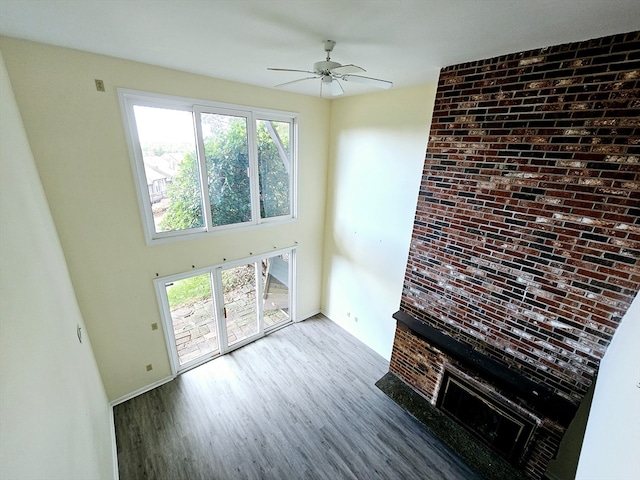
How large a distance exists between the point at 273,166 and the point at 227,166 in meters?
0.81

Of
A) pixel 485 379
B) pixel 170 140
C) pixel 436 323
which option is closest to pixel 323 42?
pixel 170 140

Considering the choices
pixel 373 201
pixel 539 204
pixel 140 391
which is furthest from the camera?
pixel 373 201

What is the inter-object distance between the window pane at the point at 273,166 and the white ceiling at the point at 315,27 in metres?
1.50

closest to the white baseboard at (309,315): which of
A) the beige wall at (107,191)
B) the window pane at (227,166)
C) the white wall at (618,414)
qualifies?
the beige wall at (107,191)

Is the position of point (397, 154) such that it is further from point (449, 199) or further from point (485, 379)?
point (485, 379)

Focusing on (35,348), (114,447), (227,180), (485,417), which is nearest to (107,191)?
(227,180)

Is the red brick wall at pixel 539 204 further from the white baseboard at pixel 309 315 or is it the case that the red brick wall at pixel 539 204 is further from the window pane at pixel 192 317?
the window pane at pixel 192 317

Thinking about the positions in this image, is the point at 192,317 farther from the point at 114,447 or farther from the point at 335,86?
the point at 335,86

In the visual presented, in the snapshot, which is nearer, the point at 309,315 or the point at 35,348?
the point at 35,348

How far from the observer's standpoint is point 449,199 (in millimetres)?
2965

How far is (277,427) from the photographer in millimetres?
3424

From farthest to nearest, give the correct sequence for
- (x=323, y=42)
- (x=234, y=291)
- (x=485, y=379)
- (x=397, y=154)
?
(x=234, y=291) → (x=397, y=154) → (x=485, y=379) → (x=323, y=42)

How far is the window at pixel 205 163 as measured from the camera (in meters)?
3.19

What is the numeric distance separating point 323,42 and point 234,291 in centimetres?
387
